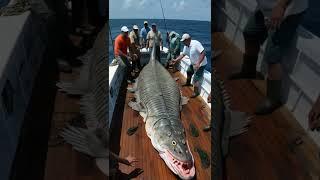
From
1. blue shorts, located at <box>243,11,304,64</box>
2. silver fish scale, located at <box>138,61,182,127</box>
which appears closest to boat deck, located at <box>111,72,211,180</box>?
silver fish scale, located at <box>138,61,182,127</box>

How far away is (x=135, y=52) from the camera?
634cm

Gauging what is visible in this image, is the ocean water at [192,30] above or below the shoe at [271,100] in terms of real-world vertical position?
below

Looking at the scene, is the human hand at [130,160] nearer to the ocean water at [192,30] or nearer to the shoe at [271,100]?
the ocean water at [192,30]

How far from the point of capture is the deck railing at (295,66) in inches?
74.2

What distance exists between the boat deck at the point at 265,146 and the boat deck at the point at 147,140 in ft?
4.29

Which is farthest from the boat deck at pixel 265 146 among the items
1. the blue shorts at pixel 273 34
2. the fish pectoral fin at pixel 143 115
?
the fish pectoral fin at pixel 143 115

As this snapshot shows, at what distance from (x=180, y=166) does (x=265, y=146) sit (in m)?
1.41

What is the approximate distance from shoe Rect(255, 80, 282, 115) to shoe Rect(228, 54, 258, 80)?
118mm

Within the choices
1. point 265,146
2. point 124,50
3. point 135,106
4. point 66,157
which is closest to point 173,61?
point 124,50

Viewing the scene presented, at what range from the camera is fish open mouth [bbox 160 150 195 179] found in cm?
335

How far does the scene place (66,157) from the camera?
240 centimetres

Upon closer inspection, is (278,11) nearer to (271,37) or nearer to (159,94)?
(271,37)

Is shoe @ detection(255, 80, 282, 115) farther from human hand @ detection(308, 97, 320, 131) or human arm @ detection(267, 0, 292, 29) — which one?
human arm @ detection(267, 0, 292, 29)

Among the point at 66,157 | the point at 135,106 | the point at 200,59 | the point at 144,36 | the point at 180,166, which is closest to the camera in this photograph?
the point at 66,157
